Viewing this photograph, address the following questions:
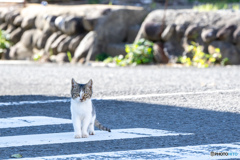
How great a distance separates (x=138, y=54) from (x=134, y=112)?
23.6 feet

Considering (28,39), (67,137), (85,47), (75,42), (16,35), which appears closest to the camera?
(67,137)

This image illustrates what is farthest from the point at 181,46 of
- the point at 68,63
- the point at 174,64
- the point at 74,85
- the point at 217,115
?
the point at 74,85

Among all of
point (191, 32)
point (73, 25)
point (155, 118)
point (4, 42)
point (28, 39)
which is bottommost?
point (4, 42)

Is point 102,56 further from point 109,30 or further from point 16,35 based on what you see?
point 16,35

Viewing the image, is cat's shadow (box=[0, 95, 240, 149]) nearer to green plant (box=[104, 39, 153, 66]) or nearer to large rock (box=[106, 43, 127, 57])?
green plant (box=[104, 39, 153, 66])

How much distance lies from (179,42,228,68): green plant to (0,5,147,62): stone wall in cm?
240

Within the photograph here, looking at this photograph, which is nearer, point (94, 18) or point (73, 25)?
point (94, 18)

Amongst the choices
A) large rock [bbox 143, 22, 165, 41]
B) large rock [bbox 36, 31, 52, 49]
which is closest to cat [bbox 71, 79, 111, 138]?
large rock [bbox 143, 22, 165, 41]

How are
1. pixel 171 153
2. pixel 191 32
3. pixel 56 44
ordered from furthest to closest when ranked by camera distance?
1. pixel 56 44
2. pixel 191 32
3. pixel 171 153

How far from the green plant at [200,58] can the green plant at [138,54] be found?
869 millimetres

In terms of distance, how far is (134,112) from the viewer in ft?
25.0

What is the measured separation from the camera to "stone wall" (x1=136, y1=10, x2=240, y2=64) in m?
13.9

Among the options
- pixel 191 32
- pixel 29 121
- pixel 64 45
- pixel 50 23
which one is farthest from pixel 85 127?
pixel 50 23

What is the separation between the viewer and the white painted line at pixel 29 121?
6.72m
